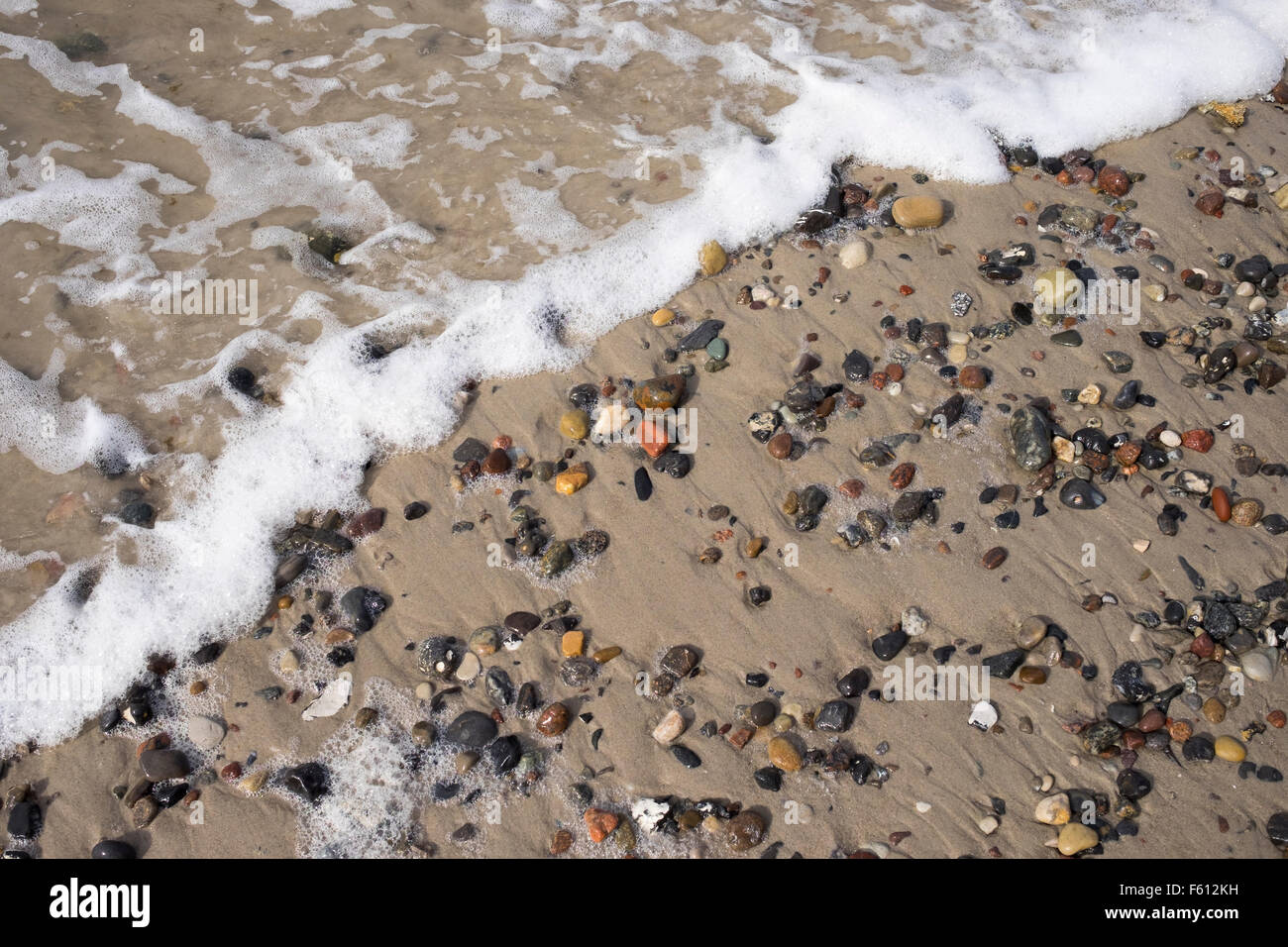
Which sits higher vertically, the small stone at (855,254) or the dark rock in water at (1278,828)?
the small stone at (855,254)

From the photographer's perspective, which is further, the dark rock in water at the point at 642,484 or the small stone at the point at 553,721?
the dark rock in water at the point at 642,484

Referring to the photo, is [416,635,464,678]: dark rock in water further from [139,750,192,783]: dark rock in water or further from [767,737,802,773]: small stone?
[767,737,802,773]: small stone

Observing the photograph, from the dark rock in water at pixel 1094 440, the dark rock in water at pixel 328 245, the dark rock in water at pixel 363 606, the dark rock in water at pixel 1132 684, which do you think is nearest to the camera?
the dark rock in water at pixel 1132 684

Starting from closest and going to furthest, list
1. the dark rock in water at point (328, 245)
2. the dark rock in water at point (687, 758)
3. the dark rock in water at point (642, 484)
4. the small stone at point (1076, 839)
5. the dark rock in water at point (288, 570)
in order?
1. the small stone at point (1076, 839)
2. the dark rock in water at point (687, 758)
3. the dark rock in water at point (288, 570)
4. the dark rock in water at point (642, 484)
5. the dark rock in water at point (328, 245)

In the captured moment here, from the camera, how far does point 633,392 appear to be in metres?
4.20

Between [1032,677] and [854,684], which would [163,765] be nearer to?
[854,684]

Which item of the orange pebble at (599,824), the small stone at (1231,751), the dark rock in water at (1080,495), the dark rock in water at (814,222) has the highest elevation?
the dark rock in water at (814,222)

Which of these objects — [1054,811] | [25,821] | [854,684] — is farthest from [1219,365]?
[25,821]

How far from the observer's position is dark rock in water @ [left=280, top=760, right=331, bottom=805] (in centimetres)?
327

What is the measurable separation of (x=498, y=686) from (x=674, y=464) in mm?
1304

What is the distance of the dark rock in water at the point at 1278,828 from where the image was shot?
10.2 ft

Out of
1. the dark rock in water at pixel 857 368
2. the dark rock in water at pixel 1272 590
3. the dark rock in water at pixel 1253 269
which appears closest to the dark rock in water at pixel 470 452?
the dark rock in water at pixel 857 368

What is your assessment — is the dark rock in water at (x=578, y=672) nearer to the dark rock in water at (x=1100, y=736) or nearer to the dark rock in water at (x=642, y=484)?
the dark rock in water at (x=642, y=484)

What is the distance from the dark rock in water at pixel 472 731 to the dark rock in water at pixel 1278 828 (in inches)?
118
